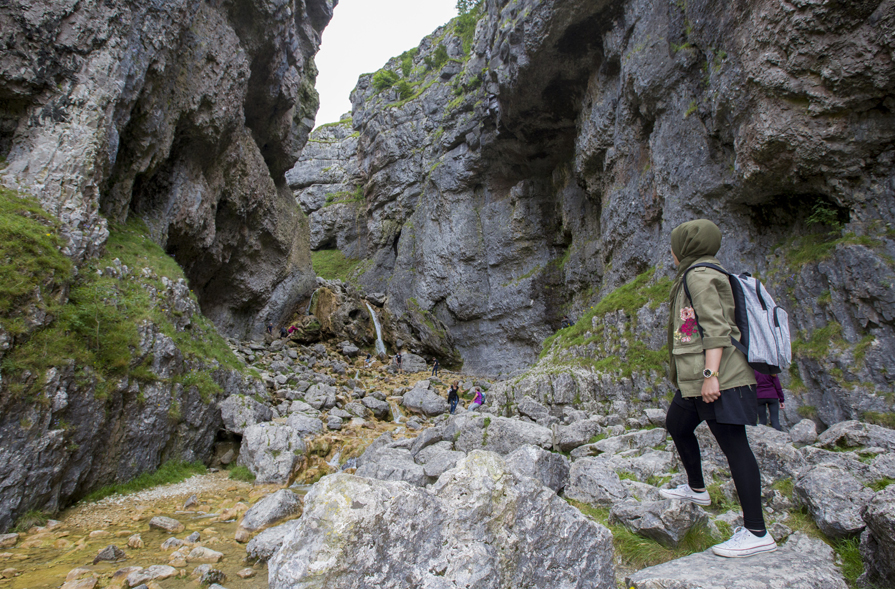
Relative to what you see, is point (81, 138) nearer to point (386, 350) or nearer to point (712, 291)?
point (712, 291)

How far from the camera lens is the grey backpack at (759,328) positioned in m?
2.89

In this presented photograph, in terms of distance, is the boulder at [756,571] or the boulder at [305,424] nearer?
the boulder at [756,571]

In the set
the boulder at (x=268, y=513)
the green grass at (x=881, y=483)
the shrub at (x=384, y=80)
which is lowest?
the boulder at (x=268, y=513)

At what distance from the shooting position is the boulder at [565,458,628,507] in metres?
4.41

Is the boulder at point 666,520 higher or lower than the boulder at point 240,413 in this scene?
lower

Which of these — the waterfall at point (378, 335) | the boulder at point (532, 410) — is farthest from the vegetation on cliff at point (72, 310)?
the waterfall at point (378, 335)

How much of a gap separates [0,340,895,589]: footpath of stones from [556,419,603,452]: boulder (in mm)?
51

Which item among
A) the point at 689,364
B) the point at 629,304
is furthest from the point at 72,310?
the point at 629,304

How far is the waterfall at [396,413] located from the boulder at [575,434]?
8.90 metres

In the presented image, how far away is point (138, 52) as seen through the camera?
11.6 m

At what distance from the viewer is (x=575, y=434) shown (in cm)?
732

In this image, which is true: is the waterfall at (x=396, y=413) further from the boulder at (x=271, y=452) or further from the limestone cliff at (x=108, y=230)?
the boulder at (x=271, y=452)

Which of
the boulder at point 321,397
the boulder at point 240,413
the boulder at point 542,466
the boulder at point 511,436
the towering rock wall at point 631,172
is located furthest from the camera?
the boulder at point 321,397

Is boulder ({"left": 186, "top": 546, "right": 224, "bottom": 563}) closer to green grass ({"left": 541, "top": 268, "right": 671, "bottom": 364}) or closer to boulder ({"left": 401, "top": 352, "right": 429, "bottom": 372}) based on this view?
green grass ({"left": 541, "top": 268, "right": 671, "bottom": 364})
